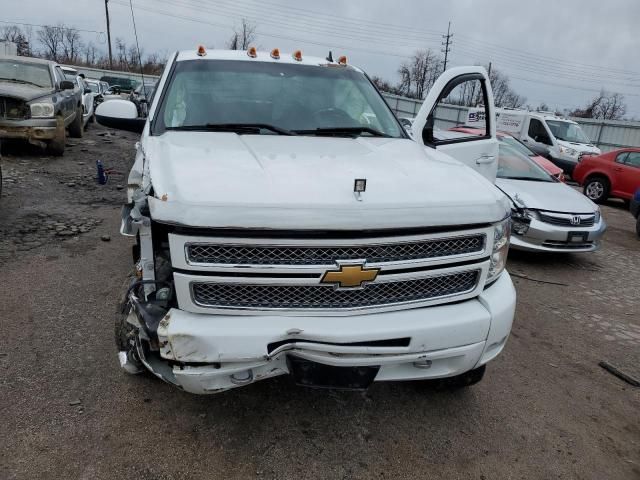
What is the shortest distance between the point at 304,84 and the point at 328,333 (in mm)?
2212

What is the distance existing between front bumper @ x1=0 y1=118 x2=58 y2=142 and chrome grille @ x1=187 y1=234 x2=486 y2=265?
887cm

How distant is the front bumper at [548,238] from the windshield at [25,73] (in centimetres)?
974

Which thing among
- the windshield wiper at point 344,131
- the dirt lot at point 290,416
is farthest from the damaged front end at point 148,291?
the windshield wiper at point 344,131

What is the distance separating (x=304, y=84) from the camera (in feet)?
12.1

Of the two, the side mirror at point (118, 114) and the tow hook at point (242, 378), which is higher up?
the side mirror at point (118, 114)

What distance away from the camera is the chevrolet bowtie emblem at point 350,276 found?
217cm

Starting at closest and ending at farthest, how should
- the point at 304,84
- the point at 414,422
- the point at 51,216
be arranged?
the point at 414,422 < the point at 304,84 < the point at 51,216

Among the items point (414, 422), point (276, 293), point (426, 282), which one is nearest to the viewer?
point (276, 293)

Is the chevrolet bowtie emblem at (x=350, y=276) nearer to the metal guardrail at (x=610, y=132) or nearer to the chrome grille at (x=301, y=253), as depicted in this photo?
the chrome grille at (x=301, y=253)

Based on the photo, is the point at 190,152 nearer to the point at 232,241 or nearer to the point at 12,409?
the point at 232,241

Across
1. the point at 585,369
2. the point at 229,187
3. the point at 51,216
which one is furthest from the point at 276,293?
the point at 51,216

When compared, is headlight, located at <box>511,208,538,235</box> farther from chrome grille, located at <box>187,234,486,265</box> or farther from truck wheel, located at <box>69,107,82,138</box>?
truck wheel, located at <box>69,107,82,138</box>

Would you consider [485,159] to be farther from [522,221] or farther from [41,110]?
[41,110]

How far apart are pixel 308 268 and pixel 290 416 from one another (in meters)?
1.11
